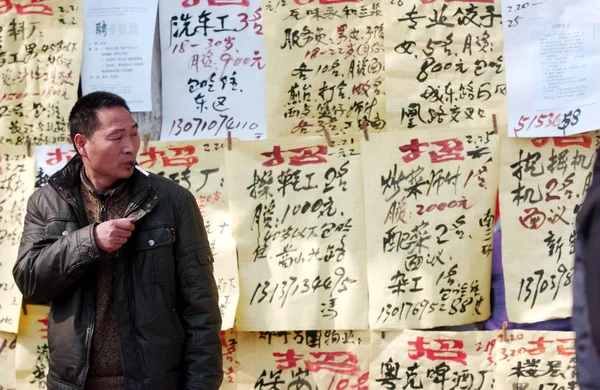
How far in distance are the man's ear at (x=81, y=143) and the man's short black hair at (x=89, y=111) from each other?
0.02 m

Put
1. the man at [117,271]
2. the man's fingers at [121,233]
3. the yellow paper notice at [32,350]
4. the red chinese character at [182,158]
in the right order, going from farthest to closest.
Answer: the yellow paper notice at [32,350] < the red chinese character at [182,158] < the man at [117,271] < the man's fingers at [121,233]

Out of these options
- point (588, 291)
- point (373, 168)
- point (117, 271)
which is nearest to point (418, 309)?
point (373, 168)

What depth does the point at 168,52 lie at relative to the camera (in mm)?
4402

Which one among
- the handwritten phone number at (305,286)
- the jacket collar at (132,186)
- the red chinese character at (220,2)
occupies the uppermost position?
the red chinese character at (220,2)

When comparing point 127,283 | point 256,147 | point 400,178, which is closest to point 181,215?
point 127,283

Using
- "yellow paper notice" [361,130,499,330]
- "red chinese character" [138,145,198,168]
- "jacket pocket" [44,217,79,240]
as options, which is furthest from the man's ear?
"yellow paper notice" [361,130,499,330]

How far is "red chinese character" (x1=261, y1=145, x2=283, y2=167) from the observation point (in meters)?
4.30

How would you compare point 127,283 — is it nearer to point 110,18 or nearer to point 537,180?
point 110,18

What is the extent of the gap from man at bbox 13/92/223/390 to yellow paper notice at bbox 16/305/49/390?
1.16 m

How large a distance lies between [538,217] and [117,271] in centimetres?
214

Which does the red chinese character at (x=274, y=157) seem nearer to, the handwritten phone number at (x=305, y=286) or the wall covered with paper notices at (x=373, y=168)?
the wall covered with paper notices at (x=373, y=168)

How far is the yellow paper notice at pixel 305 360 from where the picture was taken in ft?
14.1

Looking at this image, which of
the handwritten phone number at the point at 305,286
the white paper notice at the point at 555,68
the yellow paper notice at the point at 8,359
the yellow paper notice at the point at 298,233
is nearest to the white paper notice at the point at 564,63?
the white paper notice at the point at 555,68

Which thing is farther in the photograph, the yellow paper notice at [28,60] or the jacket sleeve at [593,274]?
the yellow paper notice at [28,60]
